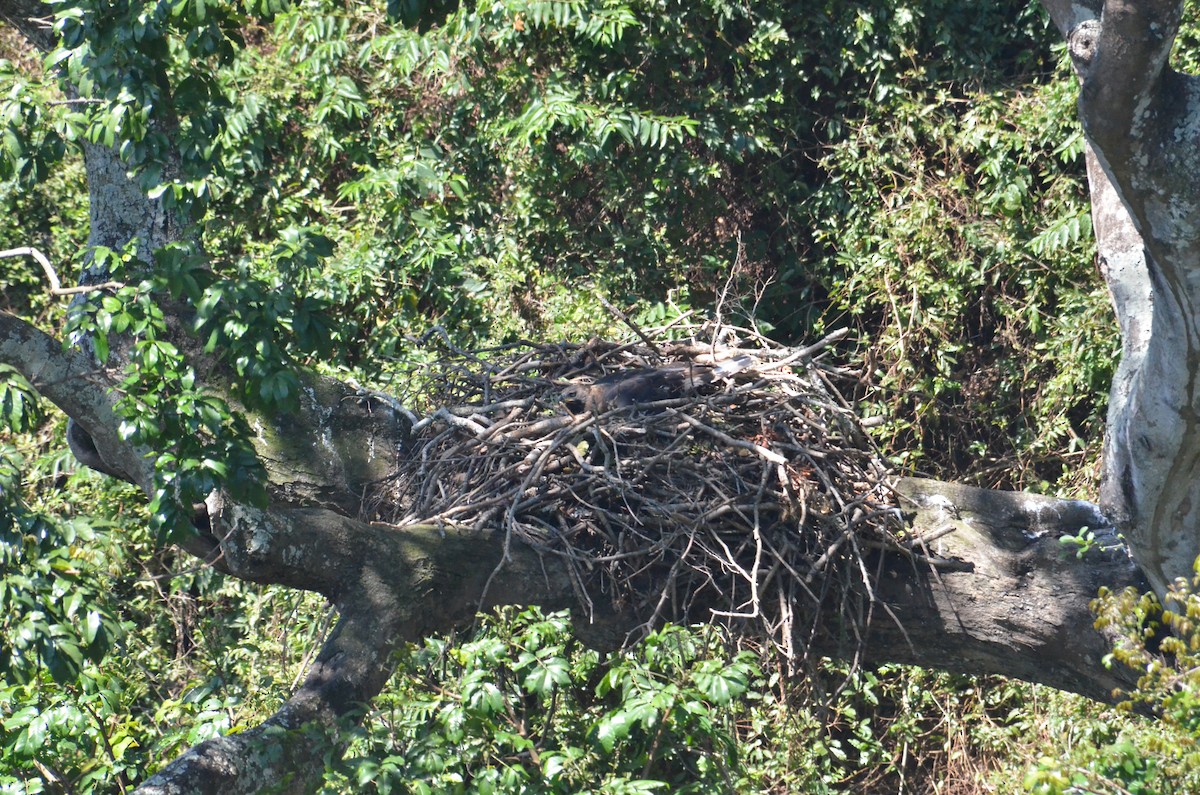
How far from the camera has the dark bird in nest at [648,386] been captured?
444 cm

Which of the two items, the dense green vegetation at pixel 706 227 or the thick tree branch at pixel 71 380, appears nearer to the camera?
the thick tree branch at pixel 71 380

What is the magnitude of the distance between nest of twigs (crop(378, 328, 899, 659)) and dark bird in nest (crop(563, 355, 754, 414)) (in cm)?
4

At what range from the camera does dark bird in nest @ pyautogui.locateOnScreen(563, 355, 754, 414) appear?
4.44 meters

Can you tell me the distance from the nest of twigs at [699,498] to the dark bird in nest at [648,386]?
4 cm

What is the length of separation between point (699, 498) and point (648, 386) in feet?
2.02

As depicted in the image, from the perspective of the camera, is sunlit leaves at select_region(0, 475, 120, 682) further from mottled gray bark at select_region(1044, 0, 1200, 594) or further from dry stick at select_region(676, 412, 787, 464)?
mottled gray bark at select_region(1044, 0, 1200, 594)

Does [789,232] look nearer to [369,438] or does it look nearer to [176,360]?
[369,438]

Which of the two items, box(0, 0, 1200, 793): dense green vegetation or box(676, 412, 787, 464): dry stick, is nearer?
box(676, 412, 787, 464): dry stick

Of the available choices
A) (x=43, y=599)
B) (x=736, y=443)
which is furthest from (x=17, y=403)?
(x=736, y=443)

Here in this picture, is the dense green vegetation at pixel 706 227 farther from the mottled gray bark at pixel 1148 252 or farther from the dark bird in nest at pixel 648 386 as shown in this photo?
the mottled gray bark at pixel 1148 252

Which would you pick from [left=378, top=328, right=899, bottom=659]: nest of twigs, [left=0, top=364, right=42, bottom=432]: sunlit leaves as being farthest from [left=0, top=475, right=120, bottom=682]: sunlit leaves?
[left=378, top=328, right=899, bottom=659]: nest of twigs

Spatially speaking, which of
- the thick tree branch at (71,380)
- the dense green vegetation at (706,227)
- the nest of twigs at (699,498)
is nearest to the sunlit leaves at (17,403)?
the thick tree branch at (71,380)

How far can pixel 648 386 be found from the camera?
449 cm

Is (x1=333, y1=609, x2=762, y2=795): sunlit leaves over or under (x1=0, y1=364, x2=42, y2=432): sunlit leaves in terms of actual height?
under
